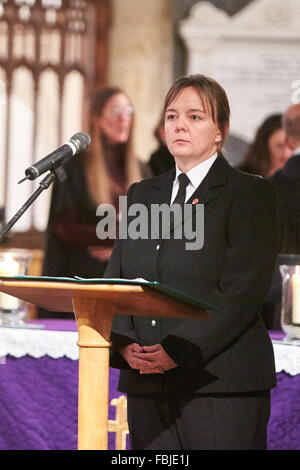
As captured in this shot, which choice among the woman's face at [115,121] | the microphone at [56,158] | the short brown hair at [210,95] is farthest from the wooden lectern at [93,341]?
the woman's face at [115,121]

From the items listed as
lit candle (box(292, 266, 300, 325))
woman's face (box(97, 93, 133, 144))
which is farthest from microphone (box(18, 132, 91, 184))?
woman's face (box(97, 93, 133, 144))

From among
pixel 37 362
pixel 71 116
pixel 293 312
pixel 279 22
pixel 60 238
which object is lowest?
pixel 37 362

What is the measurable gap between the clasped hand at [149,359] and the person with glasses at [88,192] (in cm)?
291

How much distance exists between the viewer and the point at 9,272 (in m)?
3.43

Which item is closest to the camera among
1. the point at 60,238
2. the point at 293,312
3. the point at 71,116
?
the point at 293,312

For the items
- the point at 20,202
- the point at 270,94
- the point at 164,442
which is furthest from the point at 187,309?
the point at 20,202

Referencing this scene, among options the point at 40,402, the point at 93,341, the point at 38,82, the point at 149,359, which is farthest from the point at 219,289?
the point at 38,82

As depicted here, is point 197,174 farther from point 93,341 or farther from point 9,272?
point 9,272

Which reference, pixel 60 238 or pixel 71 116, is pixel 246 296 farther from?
pixel 71 116

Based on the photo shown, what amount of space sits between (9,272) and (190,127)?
1298 mm

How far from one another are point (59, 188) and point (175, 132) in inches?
120

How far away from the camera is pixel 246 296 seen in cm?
229

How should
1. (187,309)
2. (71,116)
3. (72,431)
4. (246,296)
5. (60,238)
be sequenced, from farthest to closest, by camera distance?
(71,116), (60,238), (72,431), (246,296), (187,309)

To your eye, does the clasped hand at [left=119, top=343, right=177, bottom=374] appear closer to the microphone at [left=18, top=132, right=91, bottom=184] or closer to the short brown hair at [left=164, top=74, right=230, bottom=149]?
the microphone at [left=18, top=132, right=91, bottom=184]
